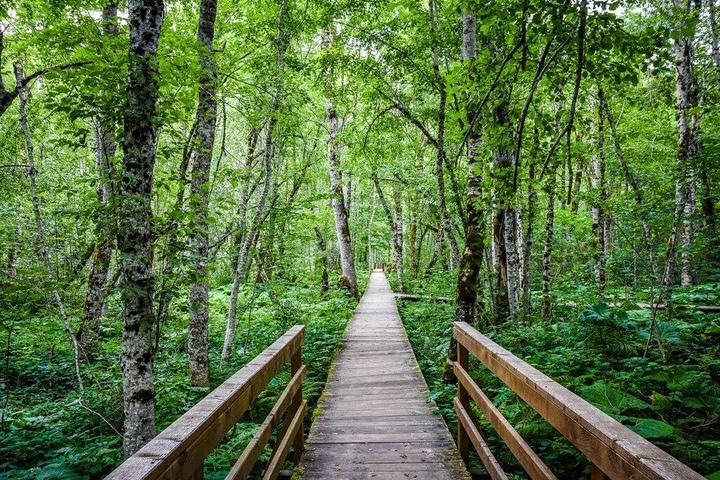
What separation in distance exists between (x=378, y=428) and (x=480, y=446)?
1633 millimetres

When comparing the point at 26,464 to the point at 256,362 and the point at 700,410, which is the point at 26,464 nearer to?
the point at 256,362

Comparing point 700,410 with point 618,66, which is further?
point 700,410

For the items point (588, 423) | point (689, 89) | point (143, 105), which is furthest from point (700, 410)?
point (689, 89)

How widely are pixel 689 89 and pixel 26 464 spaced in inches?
547

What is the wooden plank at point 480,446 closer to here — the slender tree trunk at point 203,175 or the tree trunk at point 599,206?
the slender tree trunk at point 203,175

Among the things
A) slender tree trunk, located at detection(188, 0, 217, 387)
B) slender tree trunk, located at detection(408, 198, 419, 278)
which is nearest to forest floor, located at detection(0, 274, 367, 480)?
slender tree trunk, located at detection(188, 0, 217, 387)

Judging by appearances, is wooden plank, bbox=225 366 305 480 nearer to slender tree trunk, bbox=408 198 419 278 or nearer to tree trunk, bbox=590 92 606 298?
tree trunk, bbox=590 92 606 298

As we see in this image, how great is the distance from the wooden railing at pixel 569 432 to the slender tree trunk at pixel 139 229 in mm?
2894

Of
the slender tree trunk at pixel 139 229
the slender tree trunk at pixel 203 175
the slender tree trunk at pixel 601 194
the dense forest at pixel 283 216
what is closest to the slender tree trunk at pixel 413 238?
the slender tree trunk at pixel 601 194

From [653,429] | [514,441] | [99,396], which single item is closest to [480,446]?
[514,441]

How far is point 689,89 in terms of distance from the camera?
8.95 meters

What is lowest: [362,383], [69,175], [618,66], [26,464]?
[26,464]

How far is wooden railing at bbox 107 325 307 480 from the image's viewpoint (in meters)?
1.34

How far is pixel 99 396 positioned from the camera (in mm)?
5734
